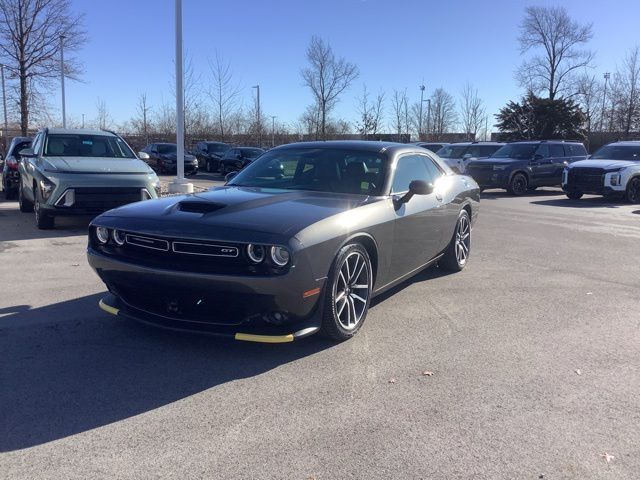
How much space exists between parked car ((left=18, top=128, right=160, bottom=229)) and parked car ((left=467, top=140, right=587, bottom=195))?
12.0 m

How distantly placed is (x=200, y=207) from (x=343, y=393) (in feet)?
5.59

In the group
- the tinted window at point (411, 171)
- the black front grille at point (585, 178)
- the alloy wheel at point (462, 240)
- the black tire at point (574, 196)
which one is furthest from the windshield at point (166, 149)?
the tinted window at point (411, 171)

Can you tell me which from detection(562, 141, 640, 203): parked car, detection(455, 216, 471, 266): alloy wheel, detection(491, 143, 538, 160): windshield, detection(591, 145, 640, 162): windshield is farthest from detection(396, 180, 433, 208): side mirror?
detection(491, 143, 538, 160): windshield

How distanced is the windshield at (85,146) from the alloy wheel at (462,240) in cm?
657

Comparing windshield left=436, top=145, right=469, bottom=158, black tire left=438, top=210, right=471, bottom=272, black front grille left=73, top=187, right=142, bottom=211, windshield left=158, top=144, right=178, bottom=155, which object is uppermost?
A: windshield left=158, top=144, right=178, bottom=155

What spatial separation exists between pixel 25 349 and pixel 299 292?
2.05 m

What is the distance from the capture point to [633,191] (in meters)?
15.8

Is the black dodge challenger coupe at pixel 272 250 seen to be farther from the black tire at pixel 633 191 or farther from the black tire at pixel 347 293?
the black tire at pixel 633 191

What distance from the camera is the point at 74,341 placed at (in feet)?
13.9

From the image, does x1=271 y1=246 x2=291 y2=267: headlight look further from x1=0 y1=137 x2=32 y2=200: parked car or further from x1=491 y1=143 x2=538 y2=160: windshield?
x1=491 y1=143 x2=538 y2=160: windshield

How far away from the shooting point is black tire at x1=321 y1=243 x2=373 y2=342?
13.2 ft

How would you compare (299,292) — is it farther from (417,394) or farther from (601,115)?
(601,115)

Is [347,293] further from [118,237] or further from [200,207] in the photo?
[118,237]

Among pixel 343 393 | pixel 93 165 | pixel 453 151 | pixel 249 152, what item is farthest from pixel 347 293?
pixel 249 152
